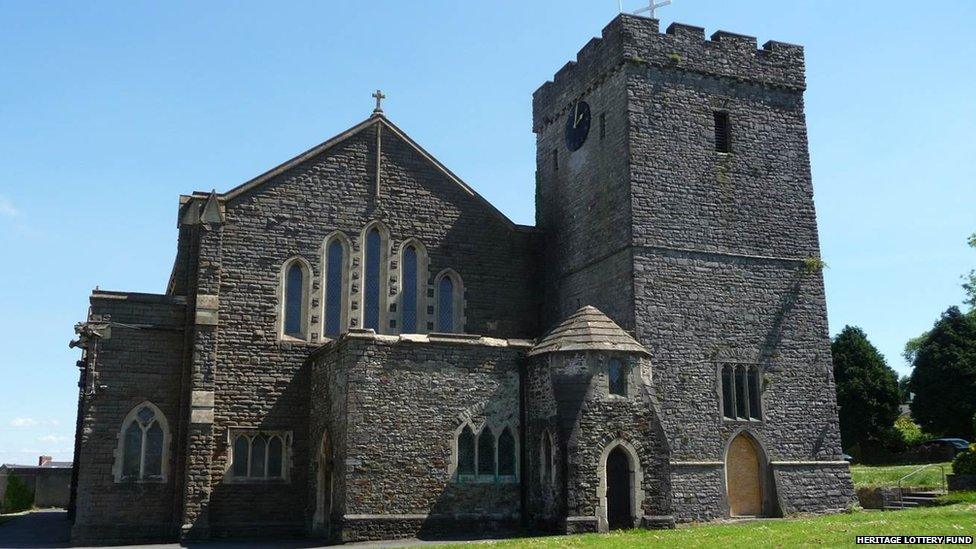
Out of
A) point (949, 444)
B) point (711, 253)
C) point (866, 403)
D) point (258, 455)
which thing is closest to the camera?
point (258, 455)

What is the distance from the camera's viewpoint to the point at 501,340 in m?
21.9

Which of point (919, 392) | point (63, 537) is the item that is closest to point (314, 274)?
point (63, 537)

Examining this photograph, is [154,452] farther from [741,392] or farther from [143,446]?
[741,392]

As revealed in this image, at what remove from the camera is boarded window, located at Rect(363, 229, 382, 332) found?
24844 mm

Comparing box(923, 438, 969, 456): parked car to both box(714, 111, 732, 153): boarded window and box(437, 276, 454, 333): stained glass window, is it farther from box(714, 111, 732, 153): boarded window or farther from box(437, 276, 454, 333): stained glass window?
box(437, 276, 454, 333): stained glass window

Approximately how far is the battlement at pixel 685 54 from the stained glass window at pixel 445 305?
6.79 metres

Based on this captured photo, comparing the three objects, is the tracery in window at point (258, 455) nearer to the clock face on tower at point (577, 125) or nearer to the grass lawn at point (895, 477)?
the clock face on tower at point (577, 125)

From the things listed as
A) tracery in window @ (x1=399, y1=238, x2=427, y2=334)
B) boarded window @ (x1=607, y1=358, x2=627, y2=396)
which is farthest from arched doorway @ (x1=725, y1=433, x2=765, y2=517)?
tracery in window @ (x1=399, y1=238, x2=427, y2=334)

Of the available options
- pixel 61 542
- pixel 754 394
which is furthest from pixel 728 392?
pixel 61 542

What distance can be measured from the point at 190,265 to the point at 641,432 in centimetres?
1224

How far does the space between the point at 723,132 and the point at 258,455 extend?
597 inches

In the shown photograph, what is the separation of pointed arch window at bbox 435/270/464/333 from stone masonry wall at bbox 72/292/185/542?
684 cm

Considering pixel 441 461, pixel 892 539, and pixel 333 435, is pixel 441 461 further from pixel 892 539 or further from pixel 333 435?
pixel 892 539

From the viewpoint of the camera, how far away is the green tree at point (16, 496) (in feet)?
128
